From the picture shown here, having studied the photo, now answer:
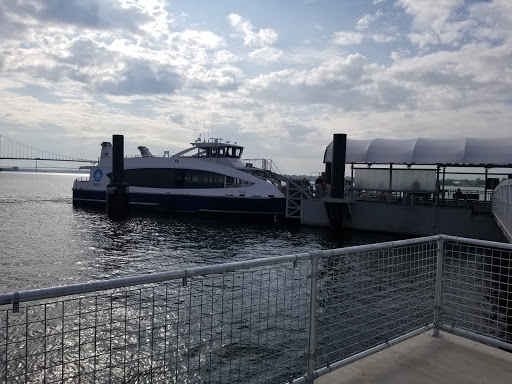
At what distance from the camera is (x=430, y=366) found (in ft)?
12.9

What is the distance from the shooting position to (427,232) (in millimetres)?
24797

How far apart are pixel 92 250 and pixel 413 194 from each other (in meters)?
18.5

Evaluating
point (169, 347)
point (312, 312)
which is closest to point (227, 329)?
point (169, 347)

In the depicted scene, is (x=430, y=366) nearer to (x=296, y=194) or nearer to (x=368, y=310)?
(x=368, y=310)

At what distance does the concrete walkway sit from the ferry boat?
26307 mm

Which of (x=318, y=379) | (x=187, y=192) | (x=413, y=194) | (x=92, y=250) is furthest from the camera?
(x=187, y=192)

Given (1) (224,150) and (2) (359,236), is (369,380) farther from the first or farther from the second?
(1) (224,150)

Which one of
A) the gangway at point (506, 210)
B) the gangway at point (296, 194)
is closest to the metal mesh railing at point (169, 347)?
the gangway at point (506, 210)

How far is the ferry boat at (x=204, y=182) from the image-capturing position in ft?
104

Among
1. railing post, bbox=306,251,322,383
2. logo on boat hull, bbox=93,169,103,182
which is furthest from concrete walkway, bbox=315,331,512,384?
logo on boat hull, bbox=93,169,103,182

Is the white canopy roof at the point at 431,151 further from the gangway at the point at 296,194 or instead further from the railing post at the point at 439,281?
the railing post at the point at 439,281

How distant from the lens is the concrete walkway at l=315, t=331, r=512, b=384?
144 inches

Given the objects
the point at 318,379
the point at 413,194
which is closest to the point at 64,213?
the point at 413,194

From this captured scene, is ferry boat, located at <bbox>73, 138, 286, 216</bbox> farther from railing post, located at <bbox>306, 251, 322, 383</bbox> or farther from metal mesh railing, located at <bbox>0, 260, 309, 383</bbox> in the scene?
railing post, located at <bbox>306, 251, 322, 383</bbox>
